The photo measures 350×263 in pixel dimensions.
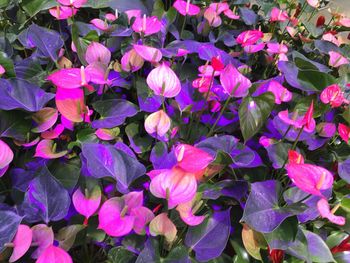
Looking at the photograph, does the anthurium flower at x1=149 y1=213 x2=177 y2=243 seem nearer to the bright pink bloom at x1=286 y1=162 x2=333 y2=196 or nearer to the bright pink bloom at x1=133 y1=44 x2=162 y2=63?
the bright pink bloom at x1=286 y1=162 x2=333 y2=196

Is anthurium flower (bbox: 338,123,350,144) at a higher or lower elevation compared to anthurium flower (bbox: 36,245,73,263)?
higher

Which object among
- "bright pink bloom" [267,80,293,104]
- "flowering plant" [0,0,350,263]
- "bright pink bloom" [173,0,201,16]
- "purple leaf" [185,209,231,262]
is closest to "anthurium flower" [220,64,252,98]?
"flowering plant" [0,0,350,263]

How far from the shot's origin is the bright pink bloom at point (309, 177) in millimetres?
513

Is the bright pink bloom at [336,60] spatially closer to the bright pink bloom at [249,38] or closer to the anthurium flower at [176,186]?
the bright pink bloom at [249,38]

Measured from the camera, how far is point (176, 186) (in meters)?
0.51

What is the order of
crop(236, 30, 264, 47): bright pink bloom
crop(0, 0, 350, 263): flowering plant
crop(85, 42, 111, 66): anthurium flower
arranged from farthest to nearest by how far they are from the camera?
crop(236, 30, 264, 47): bright pink bloom, crop(85, 42, 111, 66): anthurium flower, crop(0, 0, 350, 263): flowering plant

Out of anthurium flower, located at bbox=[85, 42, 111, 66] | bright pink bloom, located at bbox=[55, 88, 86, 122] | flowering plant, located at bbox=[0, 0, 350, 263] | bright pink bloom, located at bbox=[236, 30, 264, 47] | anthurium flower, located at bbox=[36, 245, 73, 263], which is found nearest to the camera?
anthurium flower, located at bbox=[36, 245, 73, 263]

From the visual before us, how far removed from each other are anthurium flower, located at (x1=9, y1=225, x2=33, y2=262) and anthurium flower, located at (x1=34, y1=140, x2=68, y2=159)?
15 centimetres

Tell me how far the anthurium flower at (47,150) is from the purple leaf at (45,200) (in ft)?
0.23

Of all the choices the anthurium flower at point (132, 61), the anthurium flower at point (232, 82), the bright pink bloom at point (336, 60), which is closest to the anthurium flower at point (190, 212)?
the anthurium flower at point (232, 82)

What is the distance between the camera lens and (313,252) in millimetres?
610

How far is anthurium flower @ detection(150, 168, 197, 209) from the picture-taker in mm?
504

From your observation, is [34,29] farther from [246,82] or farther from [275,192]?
[275,192]

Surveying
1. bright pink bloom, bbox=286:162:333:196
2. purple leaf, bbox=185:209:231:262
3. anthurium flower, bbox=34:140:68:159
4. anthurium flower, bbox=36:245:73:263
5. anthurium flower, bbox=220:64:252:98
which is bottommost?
purple leaf, bbox=185:209:231:262
